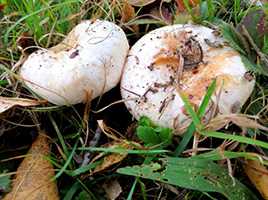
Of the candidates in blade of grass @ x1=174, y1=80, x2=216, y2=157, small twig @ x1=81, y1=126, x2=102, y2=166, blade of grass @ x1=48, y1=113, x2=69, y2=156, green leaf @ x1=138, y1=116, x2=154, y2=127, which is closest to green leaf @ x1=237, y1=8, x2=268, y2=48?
blade of grass @ x1=174, y1=80, x2=216, y2=157

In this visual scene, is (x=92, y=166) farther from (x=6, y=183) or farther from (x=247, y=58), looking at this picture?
(x=247, y=58)

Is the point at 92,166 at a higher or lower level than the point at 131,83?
lower

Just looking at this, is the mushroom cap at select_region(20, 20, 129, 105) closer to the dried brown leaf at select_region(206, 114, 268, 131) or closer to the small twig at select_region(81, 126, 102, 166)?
the small twig at select_region(81, 126, 102, 166)

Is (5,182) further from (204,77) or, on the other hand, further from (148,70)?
(204,77)

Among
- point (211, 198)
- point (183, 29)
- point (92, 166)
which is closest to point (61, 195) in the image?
point (92, 166)

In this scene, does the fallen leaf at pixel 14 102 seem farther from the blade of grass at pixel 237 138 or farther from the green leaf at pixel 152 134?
the blade of grass at pixel 237 138

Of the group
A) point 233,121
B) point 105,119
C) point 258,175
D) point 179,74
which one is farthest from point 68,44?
point 258,175

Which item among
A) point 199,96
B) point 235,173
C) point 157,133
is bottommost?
point 235,173

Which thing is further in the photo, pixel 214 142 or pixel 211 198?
pixel 214 142
